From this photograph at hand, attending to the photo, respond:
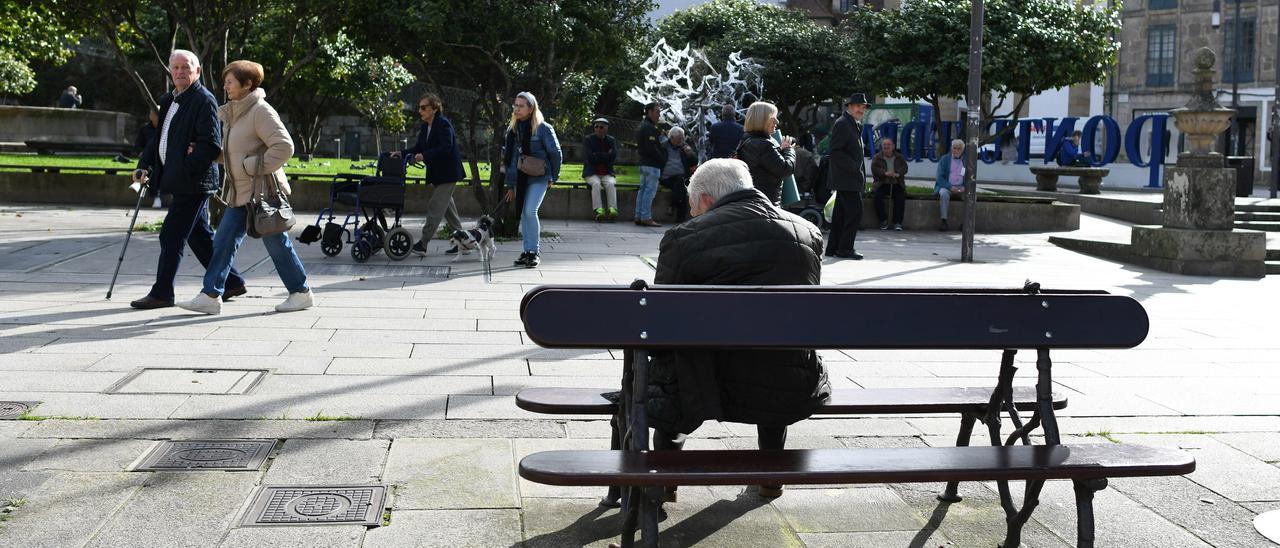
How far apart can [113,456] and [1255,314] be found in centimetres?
911

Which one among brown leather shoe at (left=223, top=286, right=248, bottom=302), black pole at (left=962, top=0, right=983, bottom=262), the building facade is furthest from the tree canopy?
the building facade

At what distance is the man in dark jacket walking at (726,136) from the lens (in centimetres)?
1666

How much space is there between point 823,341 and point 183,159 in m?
5.93

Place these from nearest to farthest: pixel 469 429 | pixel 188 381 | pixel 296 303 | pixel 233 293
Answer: pixel 469 429 < pixel 188 381 < pixel 296 303 < pixel 233 293

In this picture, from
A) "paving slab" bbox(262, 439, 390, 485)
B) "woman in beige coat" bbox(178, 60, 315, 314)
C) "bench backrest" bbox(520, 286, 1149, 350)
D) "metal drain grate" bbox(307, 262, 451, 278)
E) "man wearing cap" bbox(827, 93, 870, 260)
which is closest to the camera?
"bench backrest" bbox(520, 286, 1149, 350)

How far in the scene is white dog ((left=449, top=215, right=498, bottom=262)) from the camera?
11703 mm

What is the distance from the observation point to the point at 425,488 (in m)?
4.40

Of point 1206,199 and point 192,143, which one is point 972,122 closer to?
point 1206,199

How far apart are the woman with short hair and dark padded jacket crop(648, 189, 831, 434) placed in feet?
52.5

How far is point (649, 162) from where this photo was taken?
60.6ft

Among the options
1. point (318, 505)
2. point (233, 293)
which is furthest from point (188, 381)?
point (233, 293)

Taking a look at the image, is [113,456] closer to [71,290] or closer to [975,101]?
[71,290]

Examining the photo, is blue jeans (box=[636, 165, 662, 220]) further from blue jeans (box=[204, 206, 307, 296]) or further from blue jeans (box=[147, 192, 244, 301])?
blue jeans (box=[147, 192, 244, 301])

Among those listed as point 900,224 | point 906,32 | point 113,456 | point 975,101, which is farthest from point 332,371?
point 906,32
